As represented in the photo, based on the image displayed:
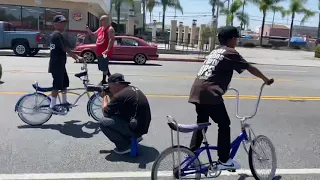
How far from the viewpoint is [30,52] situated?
20531 mm

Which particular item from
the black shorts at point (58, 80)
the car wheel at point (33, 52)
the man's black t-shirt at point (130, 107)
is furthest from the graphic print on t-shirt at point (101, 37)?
the car wheel at point (33, 52)

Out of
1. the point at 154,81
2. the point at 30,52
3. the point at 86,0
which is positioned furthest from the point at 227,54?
the point at 86,0

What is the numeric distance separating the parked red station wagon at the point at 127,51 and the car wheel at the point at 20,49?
11.0 ft

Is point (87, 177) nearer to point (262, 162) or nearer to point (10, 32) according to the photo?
point (262, 162)

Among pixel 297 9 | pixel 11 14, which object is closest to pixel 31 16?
pixel 11 14

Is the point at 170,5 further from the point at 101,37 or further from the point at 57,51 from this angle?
the point at 57,51

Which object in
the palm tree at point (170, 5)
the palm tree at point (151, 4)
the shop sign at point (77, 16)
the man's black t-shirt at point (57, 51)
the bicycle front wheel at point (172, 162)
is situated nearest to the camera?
the bicycle front wheel at point (172, 162)

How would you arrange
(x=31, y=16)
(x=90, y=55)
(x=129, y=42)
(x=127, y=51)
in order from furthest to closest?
1. (x=31, y=16)
2. (x=129, y=42)
3. (x=127, y=51)
4. (x=90, y=55)

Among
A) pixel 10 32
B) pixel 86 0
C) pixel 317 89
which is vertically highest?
pixel 86 0

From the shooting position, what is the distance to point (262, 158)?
14.6 ft

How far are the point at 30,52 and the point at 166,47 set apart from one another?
12.3m

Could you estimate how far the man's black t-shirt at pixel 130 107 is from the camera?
16.4 ft

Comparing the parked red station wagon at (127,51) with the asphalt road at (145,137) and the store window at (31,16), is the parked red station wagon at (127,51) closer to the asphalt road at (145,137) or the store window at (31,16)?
the asphalt road at (145,137)

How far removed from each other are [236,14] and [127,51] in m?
42.0
